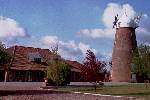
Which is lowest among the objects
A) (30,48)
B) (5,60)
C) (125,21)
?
(5,60)

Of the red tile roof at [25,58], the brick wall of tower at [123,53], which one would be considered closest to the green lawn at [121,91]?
the red tile roof at [25,58]

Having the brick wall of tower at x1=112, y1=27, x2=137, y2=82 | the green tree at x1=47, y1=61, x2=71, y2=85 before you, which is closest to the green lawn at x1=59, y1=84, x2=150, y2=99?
the green tree at x1=47, y1=61, x2=71, y2=85

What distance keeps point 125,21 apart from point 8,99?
58437 mm

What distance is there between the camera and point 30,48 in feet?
237

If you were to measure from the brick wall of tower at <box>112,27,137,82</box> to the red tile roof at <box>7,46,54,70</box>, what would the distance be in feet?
50.0

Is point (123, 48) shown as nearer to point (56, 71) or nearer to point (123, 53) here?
point (123, 53)

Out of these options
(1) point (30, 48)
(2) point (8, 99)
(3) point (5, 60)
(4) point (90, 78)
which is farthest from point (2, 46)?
(1) point (30, 48)

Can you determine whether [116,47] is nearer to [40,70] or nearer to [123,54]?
[123,54]

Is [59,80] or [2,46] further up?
[2,46]

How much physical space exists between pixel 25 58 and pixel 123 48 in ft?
73.7

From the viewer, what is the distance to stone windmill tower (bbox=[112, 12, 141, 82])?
7912 cm

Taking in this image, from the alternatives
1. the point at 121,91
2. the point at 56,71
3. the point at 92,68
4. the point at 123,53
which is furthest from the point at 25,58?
the point at 121,91

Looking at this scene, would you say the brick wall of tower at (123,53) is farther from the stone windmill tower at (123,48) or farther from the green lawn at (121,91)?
the green lawn at (121,91)

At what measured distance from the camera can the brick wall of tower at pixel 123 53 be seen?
3113 inches
